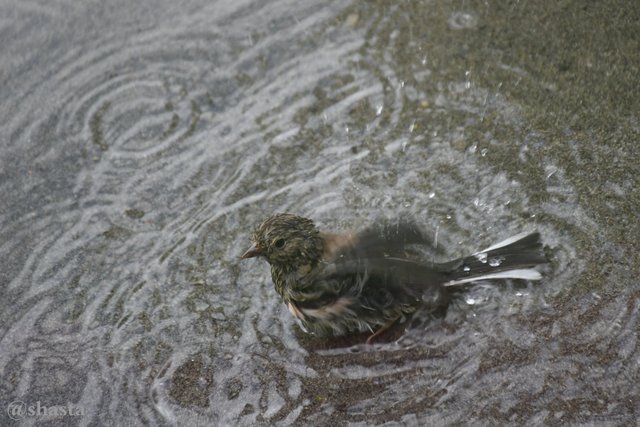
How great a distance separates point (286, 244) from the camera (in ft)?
11.7

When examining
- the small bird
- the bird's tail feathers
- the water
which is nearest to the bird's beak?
the small bird

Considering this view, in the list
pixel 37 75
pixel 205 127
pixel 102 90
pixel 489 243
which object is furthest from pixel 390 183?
pixel 37 75

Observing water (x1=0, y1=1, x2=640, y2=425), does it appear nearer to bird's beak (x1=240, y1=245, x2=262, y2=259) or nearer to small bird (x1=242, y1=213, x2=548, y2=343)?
small bird (x1=242, y1=213, x2=548, y2=343)

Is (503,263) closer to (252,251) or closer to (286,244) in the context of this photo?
(286,244)

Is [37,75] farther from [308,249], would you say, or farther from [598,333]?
[598,333]

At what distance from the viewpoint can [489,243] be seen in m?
3.85

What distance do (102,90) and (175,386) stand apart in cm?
241

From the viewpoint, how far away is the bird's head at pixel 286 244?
3.56m

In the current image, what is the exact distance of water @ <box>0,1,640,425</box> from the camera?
3414 mm

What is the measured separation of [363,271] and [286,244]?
0.38 m

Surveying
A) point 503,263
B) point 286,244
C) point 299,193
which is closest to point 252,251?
point 286,244

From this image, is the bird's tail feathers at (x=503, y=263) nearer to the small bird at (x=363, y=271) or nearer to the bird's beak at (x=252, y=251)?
the small bird at (x=363, y=271)

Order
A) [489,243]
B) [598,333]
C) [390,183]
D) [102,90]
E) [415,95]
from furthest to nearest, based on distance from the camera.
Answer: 1. [102,90]
2. [415,95]
3. [390,183]
4. [489,243]
5. [598,333]

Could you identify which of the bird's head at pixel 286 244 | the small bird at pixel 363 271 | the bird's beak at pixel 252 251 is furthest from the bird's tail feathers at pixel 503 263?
the bird's beak at pixel 252 251
